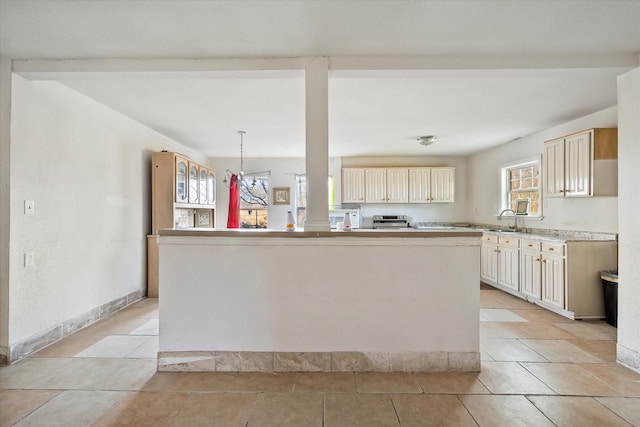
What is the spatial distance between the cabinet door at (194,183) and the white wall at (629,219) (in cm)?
516

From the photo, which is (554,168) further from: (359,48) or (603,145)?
(359,48)

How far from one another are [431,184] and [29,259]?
20.5ft

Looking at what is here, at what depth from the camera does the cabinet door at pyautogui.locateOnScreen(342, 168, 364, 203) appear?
6.69 metres

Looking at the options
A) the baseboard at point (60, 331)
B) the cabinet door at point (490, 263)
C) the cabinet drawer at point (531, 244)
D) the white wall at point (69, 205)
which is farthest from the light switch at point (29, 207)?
the cabinet door at point (490, 263)

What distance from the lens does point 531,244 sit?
4188mm

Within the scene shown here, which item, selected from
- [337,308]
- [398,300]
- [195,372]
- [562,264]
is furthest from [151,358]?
[562,264]

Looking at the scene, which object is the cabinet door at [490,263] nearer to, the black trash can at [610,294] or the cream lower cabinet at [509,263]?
the cream lower cabinet at [509,263]

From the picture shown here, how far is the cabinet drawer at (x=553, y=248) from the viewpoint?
369 centimetres

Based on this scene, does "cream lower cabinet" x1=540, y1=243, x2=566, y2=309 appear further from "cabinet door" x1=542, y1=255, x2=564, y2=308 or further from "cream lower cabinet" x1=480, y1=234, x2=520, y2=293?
"cream lower cabinet" x1=480, y1=234, x2=520, y2=293

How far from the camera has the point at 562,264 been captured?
3664 millimetres

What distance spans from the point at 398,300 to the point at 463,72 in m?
1.85

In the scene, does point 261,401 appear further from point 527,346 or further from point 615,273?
point 615,273

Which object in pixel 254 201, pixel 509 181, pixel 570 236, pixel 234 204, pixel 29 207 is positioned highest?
pixel 509 181

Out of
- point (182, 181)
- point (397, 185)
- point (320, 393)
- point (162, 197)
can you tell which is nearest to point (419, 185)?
point (397, 185)
